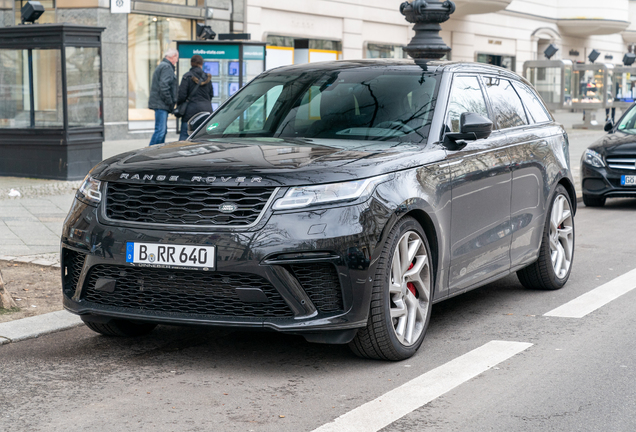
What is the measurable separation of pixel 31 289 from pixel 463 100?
330 centimetres

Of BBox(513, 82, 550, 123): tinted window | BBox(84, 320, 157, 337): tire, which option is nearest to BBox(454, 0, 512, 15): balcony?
BBox(513, 82, 550, 123): tinted window

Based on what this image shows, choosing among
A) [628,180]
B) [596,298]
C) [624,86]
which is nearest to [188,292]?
[596,298]

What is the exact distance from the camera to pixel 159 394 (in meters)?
4.38

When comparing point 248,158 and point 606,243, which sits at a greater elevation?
point 248,158

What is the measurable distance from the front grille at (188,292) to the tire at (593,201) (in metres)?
9.41

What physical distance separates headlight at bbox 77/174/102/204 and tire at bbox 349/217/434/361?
1506 mm

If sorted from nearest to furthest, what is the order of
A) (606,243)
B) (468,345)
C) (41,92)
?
1. (468,345)
2. (606,243)
3. (41,92)

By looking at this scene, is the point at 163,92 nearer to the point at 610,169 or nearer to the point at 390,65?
the point at 610,169

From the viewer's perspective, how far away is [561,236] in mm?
7207

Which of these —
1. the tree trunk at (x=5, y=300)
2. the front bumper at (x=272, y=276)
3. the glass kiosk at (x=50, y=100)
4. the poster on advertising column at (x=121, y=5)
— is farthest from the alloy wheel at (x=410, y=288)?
the poster on advertising column at (x=121, y=5)

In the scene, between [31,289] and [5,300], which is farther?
[31,289]

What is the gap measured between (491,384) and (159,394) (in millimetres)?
1593

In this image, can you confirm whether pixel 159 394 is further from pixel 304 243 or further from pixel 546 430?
pixel 546 430

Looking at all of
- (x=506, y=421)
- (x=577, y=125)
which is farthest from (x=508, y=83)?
(x=577, y=125)
